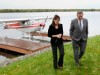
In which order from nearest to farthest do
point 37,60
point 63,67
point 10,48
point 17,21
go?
Result: 1. point 63,67
2. point 37,60
3. point 10,48
4. point 17,21

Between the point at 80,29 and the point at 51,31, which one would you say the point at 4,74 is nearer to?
the point at 51,31

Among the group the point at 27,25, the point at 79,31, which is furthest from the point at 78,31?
the point at 27,25

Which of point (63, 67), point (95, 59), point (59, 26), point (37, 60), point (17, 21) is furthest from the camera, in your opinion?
point (17, 21)

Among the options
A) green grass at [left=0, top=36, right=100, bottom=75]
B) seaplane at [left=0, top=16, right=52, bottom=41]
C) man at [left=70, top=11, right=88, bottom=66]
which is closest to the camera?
man at [left=70, top=11, right=88, bottom=66]

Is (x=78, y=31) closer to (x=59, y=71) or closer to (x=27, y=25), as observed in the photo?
(x=59, y=71)

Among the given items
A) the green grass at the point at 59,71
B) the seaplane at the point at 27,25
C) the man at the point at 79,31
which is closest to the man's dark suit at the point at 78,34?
the man at the point at 79,31

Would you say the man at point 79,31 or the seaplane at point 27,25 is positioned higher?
the man at point 79,31

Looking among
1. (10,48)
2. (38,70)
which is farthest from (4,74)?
(10,48)

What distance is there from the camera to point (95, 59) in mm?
11398

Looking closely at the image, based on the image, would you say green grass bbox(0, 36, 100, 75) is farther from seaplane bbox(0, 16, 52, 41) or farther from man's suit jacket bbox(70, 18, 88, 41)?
seaplane bbox(0, 16, 52, 41)

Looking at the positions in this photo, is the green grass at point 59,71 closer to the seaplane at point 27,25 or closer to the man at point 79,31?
the man at point 79,31

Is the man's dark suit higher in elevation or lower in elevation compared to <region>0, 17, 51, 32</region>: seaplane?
higher

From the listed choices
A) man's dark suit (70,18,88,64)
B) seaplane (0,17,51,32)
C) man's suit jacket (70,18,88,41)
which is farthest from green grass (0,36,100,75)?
seaplane (0,17,51,32)

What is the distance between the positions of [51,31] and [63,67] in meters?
1.66
